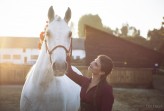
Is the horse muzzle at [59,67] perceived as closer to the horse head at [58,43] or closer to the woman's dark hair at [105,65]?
the horse head at [58,43]

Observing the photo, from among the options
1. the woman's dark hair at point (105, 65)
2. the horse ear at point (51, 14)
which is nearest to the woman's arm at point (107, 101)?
the woman's dark hair at point (105, 65)

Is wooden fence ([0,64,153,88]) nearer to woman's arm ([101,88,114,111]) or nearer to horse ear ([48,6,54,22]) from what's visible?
horse ear ([48,6,54,22])

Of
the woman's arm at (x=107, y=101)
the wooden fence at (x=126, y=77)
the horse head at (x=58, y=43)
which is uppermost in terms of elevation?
Result: the horse head at (x=58, y=43)

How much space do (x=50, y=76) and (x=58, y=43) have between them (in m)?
0.76

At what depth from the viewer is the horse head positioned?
4.28m

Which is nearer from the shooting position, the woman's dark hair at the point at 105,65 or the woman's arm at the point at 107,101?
the woman's arm at the point at 107,101

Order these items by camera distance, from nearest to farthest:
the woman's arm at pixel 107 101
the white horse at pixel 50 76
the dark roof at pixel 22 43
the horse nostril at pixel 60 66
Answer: the woman's arm at pixel 107 101
the horse nostril at pixel 60 66
the white horse at pixel 50 76
the dark roof at pixel 22 43

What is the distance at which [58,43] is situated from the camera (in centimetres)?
447

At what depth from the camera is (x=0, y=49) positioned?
55656mm

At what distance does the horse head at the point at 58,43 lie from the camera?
428cm

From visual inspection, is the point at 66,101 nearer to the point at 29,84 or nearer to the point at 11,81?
the point at 29,84

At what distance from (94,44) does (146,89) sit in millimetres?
9080

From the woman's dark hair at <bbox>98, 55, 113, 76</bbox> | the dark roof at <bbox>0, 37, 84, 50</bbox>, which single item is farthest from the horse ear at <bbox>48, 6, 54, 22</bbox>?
the dark roof at <bbox>0, 37, 84, 50</bbox>

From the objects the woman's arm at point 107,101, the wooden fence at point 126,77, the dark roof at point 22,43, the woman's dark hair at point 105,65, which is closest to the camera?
the woman's arm at point 107,101
